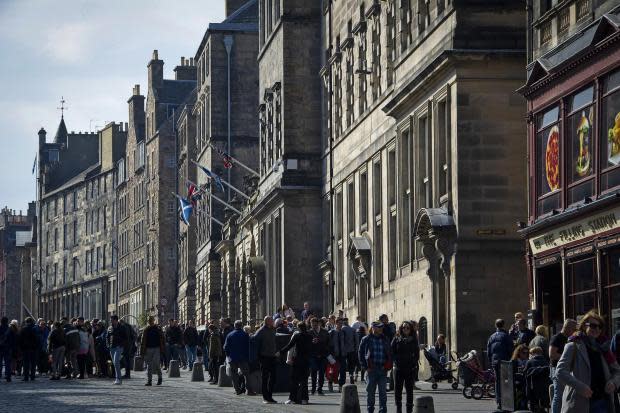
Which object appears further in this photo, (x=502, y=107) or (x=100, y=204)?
(x=100, y=204)

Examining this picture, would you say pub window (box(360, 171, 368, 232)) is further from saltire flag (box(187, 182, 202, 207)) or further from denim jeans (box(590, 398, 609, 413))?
denim jeans (box(590, 398, 609, 413))

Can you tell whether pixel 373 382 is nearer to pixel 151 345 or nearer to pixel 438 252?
pixel 151 345

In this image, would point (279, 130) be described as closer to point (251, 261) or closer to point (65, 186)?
point (251, 261)

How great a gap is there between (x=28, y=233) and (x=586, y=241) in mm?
156219

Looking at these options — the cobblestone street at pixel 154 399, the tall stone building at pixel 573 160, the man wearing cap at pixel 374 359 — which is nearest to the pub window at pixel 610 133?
the tall stone building at pixel 573 160

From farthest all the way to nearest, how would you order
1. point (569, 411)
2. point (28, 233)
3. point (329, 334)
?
point (28, 233), point (329, 334), point (569, 411)

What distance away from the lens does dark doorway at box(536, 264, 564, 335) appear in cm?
3391

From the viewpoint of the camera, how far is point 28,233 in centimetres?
18375

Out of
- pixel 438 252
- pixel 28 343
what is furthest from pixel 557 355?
pixel 28 343

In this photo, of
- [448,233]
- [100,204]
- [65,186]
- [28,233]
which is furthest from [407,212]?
[28,233]

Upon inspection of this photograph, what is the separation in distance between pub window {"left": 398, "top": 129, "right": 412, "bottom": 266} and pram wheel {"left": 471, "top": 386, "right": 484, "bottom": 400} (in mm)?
12678

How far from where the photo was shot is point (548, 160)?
112ft

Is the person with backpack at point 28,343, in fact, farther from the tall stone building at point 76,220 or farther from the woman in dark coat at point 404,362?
the tall stone building at point 76,220

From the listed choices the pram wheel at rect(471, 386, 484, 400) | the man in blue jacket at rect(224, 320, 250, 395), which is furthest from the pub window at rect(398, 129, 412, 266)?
the pram wheel at rect(471, 386, 484, 400)
